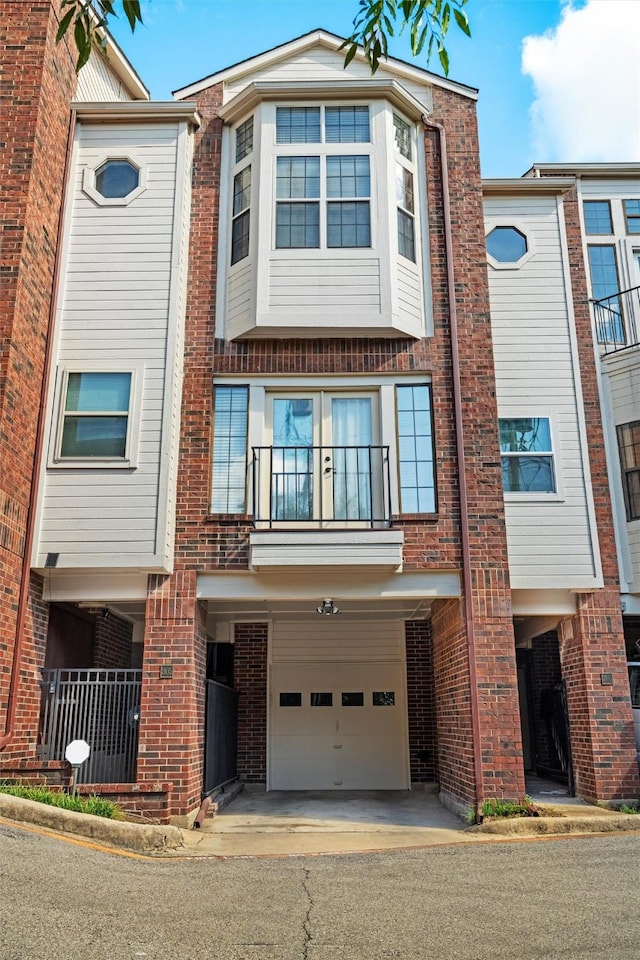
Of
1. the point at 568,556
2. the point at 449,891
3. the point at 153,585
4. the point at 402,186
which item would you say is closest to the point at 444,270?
the point at 402,186

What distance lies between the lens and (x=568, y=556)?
10258mm

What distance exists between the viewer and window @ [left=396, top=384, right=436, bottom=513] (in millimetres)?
10023

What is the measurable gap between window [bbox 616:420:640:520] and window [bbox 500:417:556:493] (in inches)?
67.1

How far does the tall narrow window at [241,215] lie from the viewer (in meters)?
10.9

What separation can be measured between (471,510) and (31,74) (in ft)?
25.5

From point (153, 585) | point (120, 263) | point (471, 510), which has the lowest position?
point (153, 585)

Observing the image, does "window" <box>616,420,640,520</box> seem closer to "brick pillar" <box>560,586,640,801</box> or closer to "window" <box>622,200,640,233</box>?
"brick pillar" <box>560,586,640,801</box>

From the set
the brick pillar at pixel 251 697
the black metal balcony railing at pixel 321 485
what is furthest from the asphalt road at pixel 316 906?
the brick pillar at pixel 251 697

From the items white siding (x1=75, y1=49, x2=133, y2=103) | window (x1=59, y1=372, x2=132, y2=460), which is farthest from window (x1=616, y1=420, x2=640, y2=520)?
white siding (x1=75, y1=49, x2=133, y2=103)

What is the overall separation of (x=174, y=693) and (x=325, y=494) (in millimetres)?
3024

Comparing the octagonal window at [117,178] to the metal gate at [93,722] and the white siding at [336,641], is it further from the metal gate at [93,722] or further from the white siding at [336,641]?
the white siding at [336,641]

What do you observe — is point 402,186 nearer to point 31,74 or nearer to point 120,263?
point 120,263

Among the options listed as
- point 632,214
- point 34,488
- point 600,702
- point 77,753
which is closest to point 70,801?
point 77,753

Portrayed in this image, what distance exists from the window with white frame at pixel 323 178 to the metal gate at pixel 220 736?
614cm
